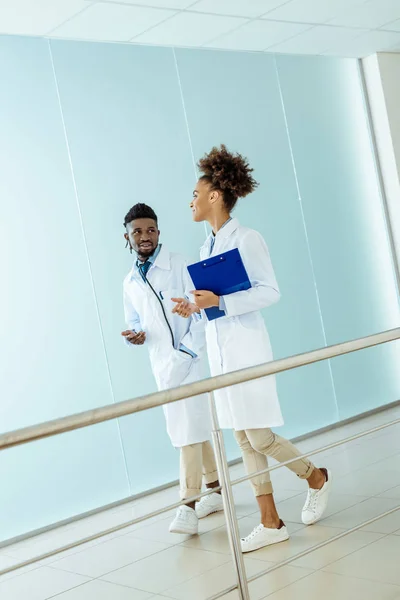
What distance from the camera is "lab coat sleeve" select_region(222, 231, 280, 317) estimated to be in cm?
302

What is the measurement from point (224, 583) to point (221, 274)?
3.64 ft

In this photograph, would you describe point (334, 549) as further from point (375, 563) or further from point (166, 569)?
point (166, 569)

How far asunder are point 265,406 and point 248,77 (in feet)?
9.69

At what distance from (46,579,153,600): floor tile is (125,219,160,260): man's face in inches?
59.7

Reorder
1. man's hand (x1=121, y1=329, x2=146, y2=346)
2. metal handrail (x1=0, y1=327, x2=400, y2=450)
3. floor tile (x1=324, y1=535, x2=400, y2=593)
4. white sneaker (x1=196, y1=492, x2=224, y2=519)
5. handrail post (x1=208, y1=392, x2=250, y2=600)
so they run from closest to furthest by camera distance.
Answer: metal handrail (x1=0, y1=327, x2=400, y2=450), handrail post (x1=208, y1=392, x2=250, y2=600), floor tile (x1=324, y1=535, x2=400, y2=593), white sneaker (x1=196, y1=492, x2=224, y2=519), man's hand (x1=121, y1=329, x2=146, y2=346)

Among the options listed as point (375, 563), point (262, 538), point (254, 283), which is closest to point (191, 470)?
point (262, 538)

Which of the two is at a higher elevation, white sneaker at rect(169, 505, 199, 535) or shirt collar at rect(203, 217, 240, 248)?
shirt collar at rect(203, 217, 240, 248)

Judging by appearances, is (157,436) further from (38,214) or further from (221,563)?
(221,563)

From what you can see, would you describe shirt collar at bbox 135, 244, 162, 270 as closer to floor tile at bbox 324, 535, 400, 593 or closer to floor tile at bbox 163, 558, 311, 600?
floor tile at bbox 163, 558, 311, 600

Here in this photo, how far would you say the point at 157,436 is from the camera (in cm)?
454

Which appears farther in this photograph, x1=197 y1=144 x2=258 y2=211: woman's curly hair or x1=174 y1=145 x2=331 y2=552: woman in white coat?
x1=197 y1=144 x2=258 y2=211: woman's curly hair

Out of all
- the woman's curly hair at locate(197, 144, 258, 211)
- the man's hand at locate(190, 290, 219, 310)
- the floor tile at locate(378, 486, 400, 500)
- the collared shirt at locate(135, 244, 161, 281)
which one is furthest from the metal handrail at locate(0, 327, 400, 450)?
the collared shirt at locate(135, 244, 161, 281)

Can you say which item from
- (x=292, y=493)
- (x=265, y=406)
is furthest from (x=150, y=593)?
(x=292, y=493)

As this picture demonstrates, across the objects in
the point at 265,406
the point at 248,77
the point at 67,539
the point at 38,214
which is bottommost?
the point at 67,539
